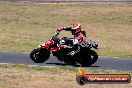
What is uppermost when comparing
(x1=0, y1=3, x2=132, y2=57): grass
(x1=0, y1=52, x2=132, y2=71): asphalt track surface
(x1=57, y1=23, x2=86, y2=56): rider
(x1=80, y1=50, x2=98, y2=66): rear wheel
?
(x1=57, y1=23, x2=86, y2=56): rider

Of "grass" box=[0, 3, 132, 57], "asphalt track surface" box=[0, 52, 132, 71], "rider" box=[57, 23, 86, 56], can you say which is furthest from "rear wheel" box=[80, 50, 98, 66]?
"grass" box=[0, 3, 132, 57]

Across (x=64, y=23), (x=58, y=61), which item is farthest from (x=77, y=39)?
(x=64, y=23)

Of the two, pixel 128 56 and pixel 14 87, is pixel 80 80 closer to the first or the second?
pixel 14 87

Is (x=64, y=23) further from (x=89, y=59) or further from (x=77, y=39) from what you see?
(x=77, y=39)

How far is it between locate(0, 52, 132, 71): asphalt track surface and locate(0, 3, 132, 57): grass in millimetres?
1527

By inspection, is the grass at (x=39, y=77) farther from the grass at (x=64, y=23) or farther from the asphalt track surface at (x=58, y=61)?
the grass at (x=64, y=23)

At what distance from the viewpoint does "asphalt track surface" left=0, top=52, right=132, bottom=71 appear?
21783 millimetres

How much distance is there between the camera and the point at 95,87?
17.2 m

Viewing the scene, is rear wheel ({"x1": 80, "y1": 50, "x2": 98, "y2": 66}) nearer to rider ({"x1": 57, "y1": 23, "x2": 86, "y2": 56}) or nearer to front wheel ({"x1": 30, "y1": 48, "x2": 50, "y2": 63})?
rider ({"x1": 57, "y1": 23, "x2": 86, "y2": 56})

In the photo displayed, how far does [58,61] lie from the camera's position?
22.8 m

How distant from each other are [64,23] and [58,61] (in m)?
19.4

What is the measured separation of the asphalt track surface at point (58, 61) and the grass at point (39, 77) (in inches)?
43.4

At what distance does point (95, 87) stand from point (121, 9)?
3520 cm

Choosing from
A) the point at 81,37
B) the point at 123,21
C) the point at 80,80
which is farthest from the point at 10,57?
the point at 123,21
